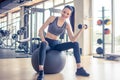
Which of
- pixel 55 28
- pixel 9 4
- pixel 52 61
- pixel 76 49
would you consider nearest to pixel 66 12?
pixel 55 28

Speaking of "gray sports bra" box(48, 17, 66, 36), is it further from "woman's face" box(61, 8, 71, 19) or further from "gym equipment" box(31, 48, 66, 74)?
"gym equipment" box(31, 48, 66, 74)

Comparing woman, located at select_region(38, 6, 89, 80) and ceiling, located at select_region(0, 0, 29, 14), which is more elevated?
ceiling, located at select_region(0, 0, 29, 14)

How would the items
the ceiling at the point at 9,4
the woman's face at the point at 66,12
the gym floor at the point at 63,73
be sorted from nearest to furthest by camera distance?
1. the gym floor at the point at 63,73
2. the woman's face at the point at 66,12
3. the ceiling at the point at 9,4

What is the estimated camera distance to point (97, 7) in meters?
7.66

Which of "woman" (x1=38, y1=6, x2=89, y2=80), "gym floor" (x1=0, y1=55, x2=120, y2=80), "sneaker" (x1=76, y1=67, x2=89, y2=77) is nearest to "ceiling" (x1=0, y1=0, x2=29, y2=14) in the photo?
"gym floor" (x1=0, y1=55, x2=120, y2=80)

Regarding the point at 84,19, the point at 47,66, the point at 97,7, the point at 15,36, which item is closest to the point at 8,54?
the point at 15,36

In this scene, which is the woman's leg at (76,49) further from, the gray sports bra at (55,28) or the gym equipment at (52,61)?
the gray sports bra at (55,28)

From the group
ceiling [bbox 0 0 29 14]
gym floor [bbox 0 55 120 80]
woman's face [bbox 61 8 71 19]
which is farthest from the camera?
ceiling [bbox 0 0 29 14]

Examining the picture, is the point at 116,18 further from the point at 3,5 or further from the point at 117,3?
the point at 3,5

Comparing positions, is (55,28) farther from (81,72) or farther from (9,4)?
(9,4)

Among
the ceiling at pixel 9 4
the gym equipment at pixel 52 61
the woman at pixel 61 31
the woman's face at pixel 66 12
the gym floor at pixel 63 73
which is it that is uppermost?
the ceiling at pixel 9 4

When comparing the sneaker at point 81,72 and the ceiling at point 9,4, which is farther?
the ceiling at point 9,4

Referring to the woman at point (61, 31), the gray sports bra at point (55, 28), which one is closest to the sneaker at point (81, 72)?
the woman at point (61, 31)

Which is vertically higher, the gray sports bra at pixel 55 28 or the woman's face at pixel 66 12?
the woman's face at pixel 66 12
